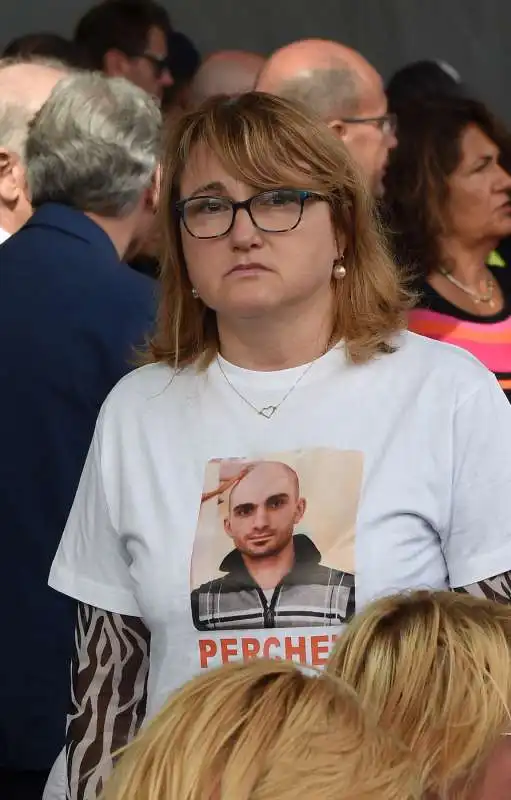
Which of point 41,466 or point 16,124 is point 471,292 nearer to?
point 16,124

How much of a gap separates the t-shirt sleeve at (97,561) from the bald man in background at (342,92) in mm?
1385

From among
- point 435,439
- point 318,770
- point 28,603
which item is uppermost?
point 435,439

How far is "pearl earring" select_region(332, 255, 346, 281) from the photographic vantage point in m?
1.89

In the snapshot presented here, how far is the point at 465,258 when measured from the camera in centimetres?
304

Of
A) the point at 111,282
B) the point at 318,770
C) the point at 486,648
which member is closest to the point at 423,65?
the point at 111,282

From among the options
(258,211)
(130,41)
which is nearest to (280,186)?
(258,211)

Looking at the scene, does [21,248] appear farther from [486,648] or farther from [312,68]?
[486,648]

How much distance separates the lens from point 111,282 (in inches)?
95.3

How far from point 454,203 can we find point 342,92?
365mm

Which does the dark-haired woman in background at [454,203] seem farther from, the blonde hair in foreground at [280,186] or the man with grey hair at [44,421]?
the blonde hair in foreground at [280,186]

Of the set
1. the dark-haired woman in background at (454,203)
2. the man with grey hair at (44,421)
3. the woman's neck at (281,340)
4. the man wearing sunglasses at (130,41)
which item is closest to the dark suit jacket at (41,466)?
the man with grey hair at (44,421)

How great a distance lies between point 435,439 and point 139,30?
282 cm

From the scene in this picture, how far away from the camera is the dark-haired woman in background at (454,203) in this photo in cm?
296

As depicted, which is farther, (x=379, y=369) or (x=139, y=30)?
(x=139, y=30)
